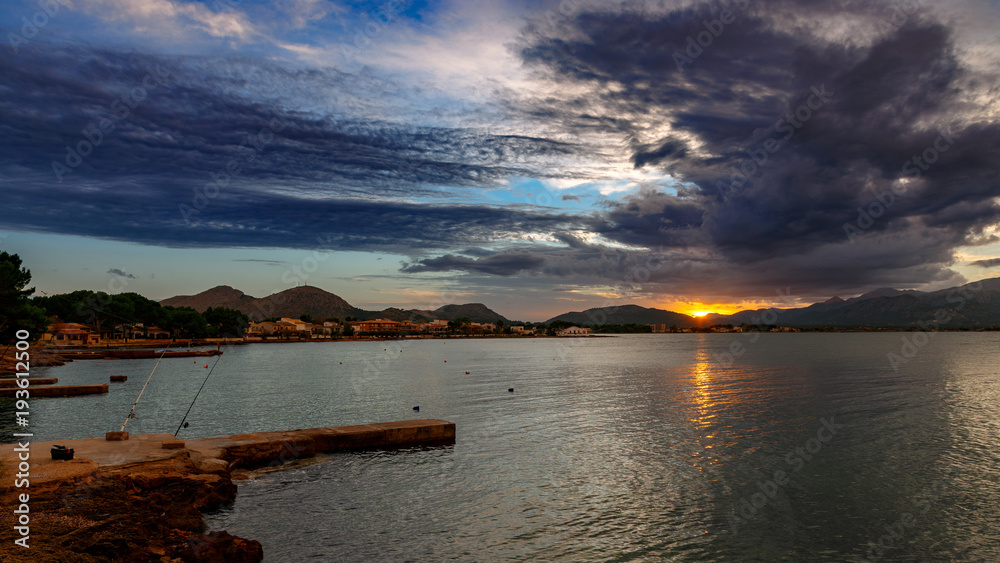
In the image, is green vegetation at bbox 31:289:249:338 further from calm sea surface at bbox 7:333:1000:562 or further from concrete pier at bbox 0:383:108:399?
calm sea surface at bbox 7:333:1000:562

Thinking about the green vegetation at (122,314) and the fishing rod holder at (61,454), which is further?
the green vegetation at (122,314)

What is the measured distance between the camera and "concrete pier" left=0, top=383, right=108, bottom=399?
5197 centimetres

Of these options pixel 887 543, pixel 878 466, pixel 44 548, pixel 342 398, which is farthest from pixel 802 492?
pixel 342 398

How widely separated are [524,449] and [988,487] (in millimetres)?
19649

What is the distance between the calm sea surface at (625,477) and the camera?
1645 cm

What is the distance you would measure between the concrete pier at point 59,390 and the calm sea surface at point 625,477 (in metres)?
3.17

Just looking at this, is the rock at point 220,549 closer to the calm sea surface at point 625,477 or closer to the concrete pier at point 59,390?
the calm sea surface at point 625,477

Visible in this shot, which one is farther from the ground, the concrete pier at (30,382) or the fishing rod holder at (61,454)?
the fishing rod holder at (61,454)

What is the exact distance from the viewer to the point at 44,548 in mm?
12734

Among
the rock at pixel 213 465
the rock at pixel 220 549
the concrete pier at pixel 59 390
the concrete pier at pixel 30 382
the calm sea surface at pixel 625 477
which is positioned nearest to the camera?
the rock at pixel 220 549

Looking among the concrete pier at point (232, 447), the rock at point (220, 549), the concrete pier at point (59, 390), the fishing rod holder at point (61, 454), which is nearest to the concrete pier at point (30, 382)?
the concrete pier at point (59, 390)

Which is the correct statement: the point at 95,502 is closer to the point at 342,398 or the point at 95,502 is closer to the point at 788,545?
the point at 788,545

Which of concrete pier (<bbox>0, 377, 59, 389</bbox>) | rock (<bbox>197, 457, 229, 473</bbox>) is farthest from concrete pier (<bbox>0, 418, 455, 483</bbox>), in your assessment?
concrete pier (<bbox>0, 377, 59, 389</bbox>)

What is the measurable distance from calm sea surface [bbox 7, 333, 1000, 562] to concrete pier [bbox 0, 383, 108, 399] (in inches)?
125
